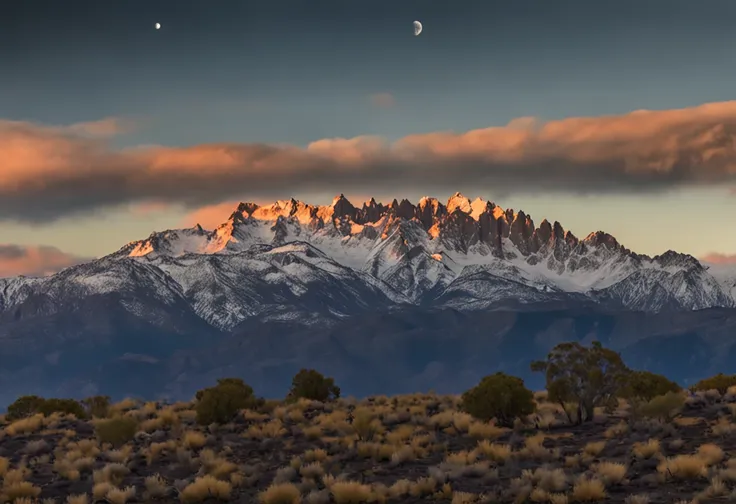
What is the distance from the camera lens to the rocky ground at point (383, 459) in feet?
109

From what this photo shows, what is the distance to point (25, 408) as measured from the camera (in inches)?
Result: 2571

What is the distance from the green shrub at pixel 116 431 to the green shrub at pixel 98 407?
10.6m

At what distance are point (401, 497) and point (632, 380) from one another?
61.7 ft

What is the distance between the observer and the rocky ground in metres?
33.2

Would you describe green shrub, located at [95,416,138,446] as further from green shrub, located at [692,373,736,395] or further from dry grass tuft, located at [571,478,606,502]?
green shrub, located at [692,373,736,395]

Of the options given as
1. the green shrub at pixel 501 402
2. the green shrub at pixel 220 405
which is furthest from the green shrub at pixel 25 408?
the green shrub at pixel 501 402

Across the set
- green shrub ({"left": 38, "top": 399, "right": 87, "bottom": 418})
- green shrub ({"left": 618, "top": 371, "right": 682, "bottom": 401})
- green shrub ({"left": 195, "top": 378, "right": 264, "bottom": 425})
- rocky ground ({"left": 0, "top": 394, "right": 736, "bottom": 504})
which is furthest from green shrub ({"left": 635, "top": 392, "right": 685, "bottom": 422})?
green shrub ({"left": 38, "top": 399, "right": 87, "bottom": 418})

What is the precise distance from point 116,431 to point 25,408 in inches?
857

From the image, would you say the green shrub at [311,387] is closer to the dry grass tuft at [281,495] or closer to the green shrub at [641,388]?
the green shrub at [641,388]

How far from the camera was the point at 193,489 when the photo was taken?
3516 cm

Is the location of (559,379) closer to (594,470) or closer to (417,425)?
(417,425)

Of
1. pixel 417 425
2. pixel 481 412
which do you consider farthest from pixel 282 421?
pixel 481 412

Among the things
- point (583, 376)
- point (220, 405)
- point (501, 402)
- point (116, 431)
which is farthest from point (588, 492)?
point (220, 405)

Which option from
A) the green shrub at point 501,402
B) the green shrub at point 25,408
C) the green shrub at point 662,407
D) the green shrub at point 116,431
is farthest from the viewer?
the green shrub at point 25,408
